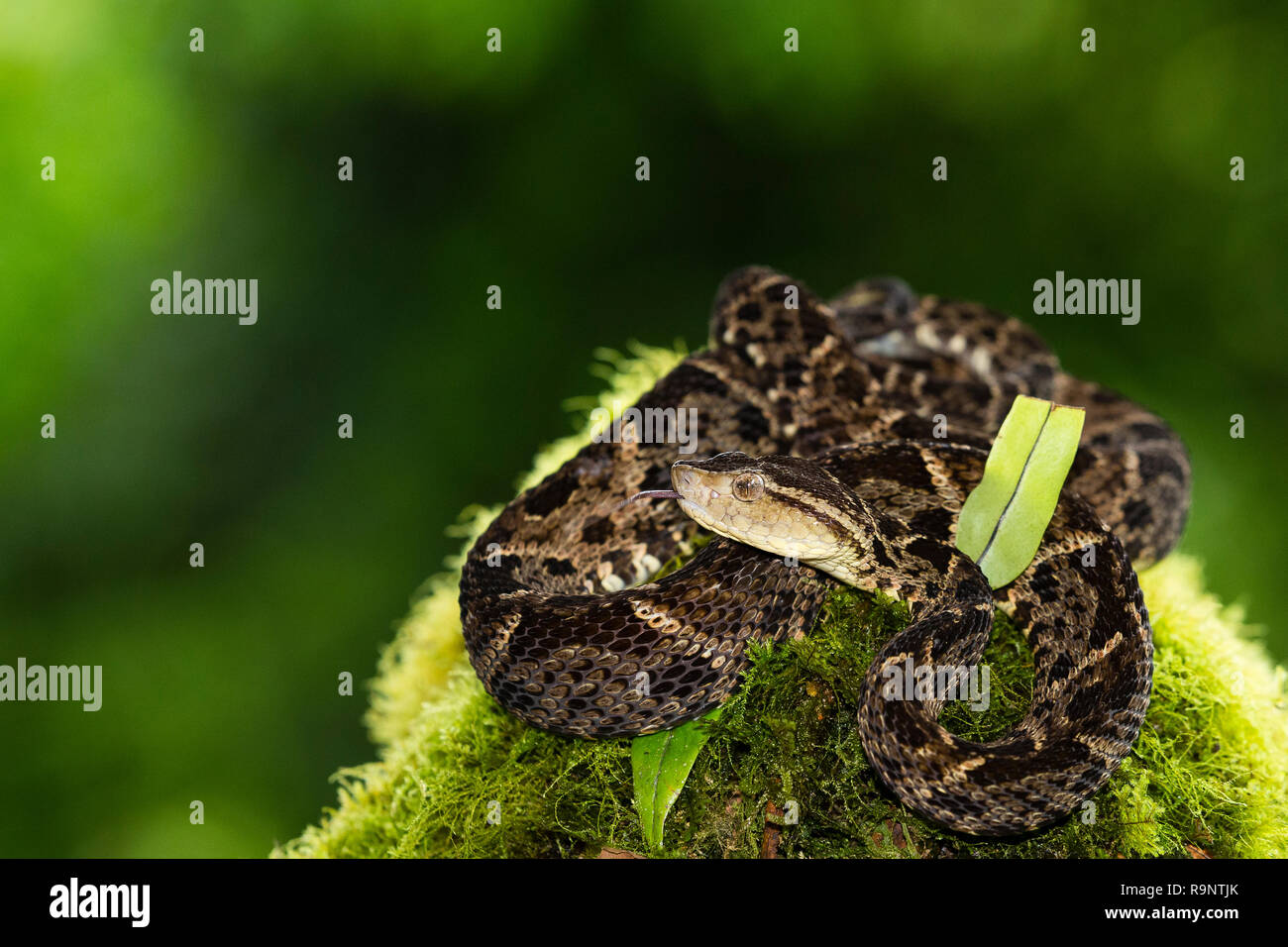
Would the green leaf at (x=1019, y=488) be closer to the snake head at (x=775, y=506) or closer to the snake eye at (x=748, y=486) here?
the snake head at (x=775, y=506)

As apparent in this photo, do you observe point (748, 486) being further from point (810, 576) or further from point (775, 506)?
point (810, 576)

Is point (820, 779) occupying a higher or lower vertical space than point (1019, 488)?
lower

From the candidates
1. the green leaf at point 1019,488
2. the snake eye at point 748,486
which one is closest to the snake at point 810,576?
the snake eye at point 748,486

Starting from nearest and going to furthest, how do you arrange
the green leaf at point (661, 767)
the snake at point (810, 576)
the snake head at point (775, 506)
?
the snake at point (810, 576) < the green leaf at point (661, 767) < the snake head at point (775, 506)

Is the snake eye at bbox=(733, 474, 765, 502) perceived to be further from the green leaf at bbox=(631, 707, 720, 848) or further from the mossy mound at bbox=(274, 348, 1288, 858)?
the green leaf at bbox=(631, 707, 720, 848)

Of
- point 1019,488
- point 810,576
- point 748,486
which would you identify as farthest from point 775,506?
point 1019,488

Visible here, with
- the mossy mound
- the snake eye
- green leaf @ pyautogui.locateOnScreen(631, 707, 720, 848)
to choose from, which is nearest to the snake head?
the snake eye

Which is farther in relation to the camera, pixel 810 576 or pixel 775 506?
pixel 810 576
